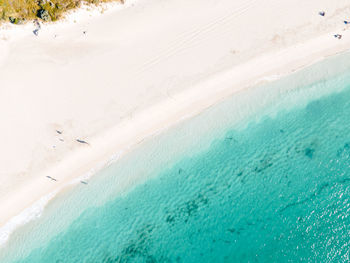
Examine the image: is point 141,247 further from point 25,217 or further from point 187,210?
point 25,217

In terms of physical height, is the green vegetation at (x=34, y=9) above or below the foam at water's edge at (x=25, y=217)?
above

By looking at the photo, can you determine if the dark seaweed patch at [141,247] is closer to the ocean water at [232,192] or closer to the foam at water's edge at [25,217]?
the ocean water at [232,192]

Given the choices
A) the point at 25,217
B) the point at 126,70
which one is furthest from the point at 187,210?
the point at 25,217

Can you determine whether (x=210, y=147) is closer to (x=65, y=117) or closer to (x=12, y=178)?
(x=65, y=117)

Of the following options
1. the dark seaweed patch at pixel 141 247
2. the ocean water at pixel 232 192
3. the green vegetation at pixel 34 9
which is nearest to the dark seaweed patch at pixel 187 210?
the ocean water at pixel 232 192

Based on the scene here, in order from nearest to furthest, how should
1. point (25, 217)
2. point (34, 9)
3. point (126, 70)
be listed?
point (34, 9) < point (126, 70) < point (25, 217)

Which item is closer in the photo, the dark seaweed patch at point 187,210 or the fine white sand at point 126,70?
the fine white sand at point 126,70
